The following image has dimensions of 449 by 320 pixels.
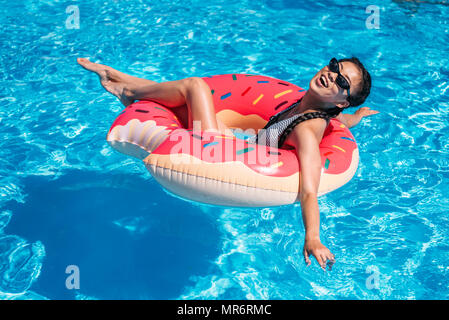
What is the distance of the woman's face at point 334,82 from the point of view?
10.2ft

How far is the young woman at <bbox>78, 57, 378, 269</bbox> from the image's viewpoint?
2.77 metres

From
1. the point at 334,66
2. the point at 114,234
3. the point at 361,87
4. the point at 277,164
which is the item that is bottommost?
the point at 114,234

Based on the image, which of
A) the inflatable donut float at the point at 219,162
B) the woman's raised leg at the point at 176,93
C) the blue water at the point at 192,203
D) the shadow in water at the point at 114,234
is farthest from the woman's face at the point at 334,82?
the shadow in water at the point at 114,234

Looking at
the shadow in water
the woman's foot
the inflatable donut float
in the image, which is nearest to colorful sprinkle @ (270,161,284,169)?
the inflatable donut float

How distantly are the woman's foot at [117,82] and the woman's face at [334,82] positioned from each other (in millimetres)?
1530

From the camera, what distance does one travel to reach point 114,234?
3.53m

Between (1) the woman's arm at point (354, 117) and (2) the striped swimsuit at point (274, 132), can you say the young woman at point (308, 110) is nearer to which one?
(2) the striped swimsuit at point (274, 132)

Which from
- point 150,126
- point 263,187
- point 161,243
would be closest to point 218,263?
point 161,243

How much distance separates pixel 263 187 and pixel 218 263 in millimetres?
841

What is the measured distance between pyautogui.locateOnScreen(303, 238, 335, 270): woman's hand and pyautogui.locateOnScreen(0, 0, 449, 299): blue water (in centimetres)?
65

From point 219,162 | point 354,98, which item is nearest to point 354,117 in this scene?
point 354,98

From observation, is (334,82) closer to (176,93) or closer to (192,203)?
(176,93)

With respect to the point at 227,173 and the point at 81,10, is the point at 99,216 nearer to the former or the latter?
the point at 227,173

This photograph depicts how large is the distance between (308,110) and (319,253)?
3.65 ft
